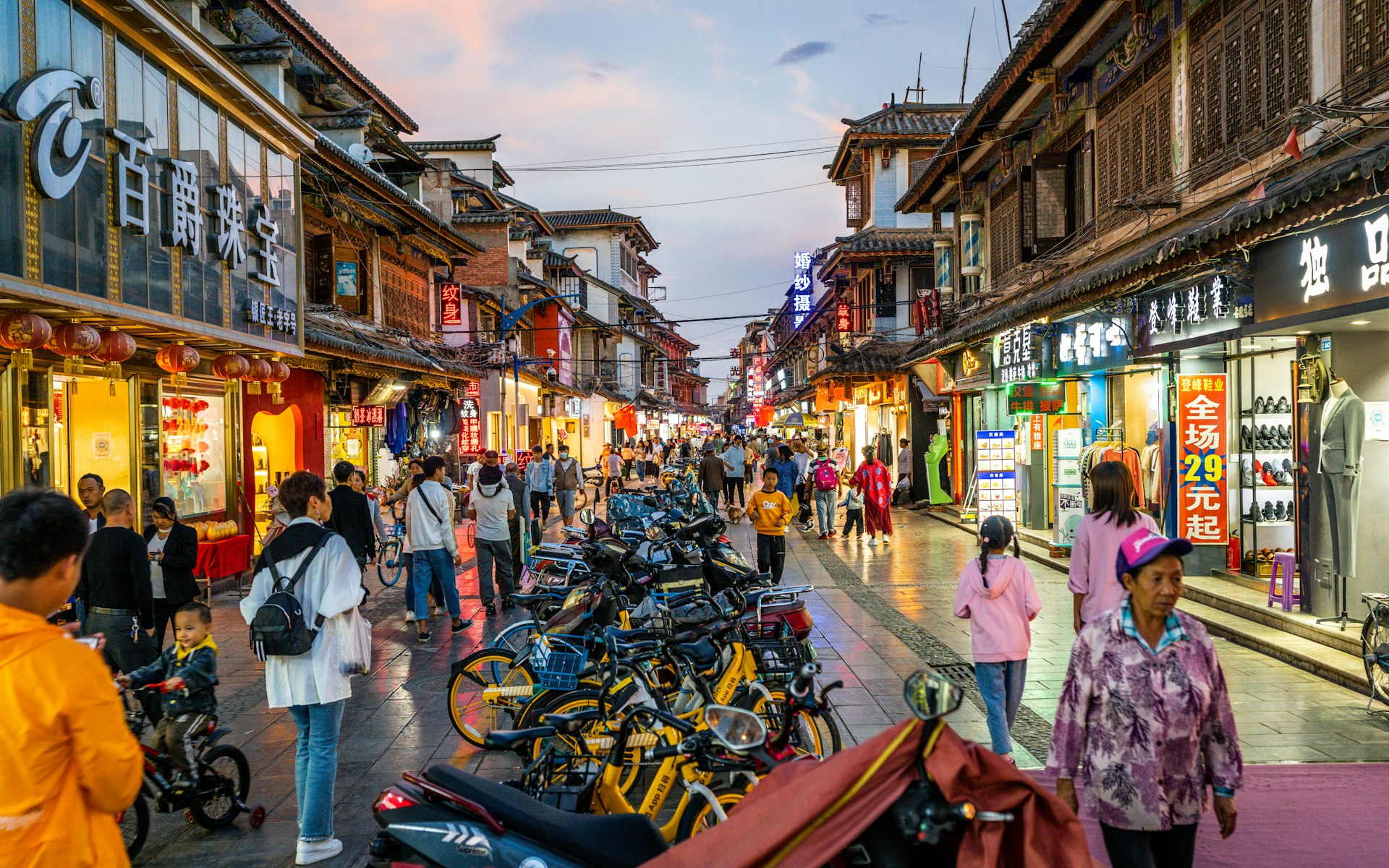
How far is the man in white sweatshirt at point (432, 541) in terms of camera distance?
10383 millimetres

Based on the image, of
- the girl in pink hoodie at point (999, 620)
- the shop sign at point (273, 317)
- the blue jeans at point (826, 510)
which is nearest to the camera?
the girl in pink hoodie at point (999, 620)

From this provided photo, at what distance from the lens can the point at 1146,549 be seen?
11.4ft

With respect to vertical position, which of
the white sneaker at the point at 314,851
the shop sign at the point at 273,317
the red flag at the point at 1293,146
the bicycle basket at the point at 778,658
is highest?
the red flag at the point at 1293,146

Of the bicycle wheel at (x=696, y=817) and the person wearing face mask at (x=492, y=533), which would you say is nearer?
the bicycle wheel at (x=696, y=817)

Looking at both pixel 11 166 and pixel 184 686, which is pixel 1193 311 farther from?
pixel 11 166

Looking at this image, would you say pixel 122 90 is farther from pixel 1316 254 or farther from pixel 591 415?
pixel 591 415

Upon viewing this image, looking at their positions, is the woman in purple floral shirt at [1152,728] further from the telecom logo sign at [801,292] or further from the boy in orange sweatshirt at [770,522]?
the telecom logo sign at [801,292]

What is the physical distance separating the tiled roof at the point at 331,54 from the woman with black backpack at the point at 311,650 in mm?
16049

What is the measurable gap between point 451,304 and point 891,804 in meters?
25.8

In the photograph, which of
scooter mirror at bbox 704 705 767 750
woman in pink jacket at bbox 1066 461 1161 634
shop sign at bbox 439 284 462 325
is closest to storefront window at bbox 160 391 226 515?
shop sign at bbox 439 284 462 325

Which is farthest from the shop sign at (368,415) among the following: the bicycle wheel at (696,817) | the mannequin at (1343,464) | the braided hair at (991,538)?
the bicycle wheel at (696,817)

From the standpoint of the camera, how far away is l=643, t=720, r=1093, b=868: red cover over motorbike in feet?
8.20

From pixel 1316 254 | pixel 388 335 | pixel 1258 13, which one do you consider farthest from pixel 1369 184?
pixel 388 335

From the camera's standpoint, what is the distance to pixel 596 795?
15.4ft
